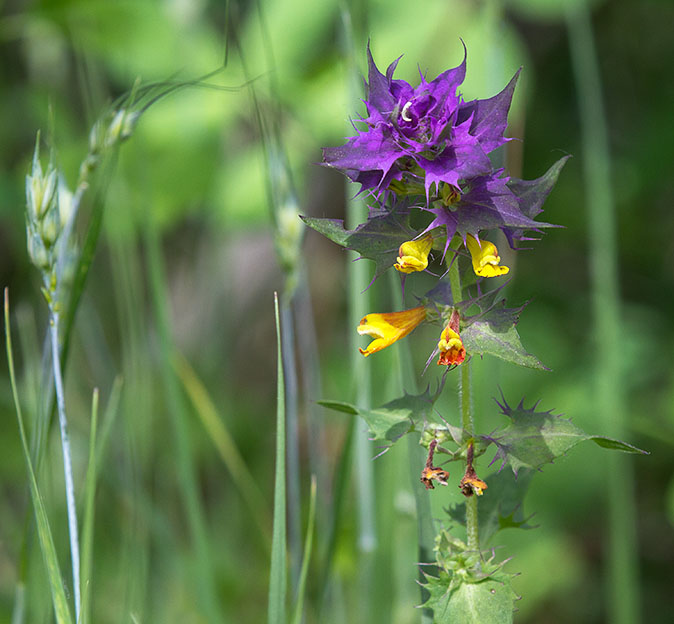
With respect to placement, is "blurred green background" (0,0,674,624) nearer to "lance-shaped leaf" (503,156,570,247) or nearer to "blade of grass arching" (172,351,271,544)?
"blade of grass arching" (172,351,271,544)

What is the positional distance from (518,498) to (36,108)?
48.1 inches

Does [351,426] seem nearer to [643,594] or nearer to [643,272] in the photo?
[643,594]

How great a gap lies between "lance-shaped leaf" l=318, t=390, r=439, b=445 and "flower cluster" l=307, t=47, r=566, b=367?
5 centimetres

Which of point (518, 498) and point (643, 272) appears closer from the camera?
point (518, 498)

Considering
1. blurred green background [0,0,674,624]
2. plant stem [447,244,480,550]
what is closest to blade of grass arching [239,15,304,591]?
blurred green background [0,0,674,624]

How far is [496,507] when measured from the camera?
54 centimetres

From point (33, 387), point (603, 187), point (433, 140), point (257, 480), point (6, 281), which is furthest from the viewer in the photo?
point (6, 281)

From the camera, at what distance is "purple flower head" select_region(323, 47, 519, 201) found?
445 millimetres

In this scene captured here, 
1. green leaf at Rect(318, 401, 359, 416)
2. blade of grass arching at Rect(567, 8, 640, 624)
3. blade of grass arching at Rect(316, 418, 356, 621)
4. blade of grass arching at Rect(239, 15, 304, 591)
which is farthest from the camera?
blade of grass arching at Rect(567, 8, 640, 624)

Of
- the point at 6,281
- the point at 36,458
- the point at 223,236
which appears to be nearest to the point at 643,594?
the point at 223,236

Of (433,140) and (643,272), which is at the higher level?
(643,272)

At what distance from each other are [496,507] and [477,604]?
82 millimetres

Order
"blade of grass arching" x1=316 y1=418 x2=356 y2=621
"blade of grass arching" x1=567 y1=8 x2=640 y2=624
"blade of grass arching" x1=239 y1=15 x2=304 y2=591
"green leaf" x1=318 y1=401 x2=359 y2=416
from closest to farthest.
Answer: "green leaf" x1=318 y1=401 x2=359 y2=416
"blade of grass arching" x1=316 y1=418 x2=356 y2=621
"blade of grass arching" x1=239 y1=15 x2=304 y2=591
"blade of grass arching" x1=567 y1=8 x2=640 y2=624

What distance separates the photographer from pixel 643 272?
2096mm
